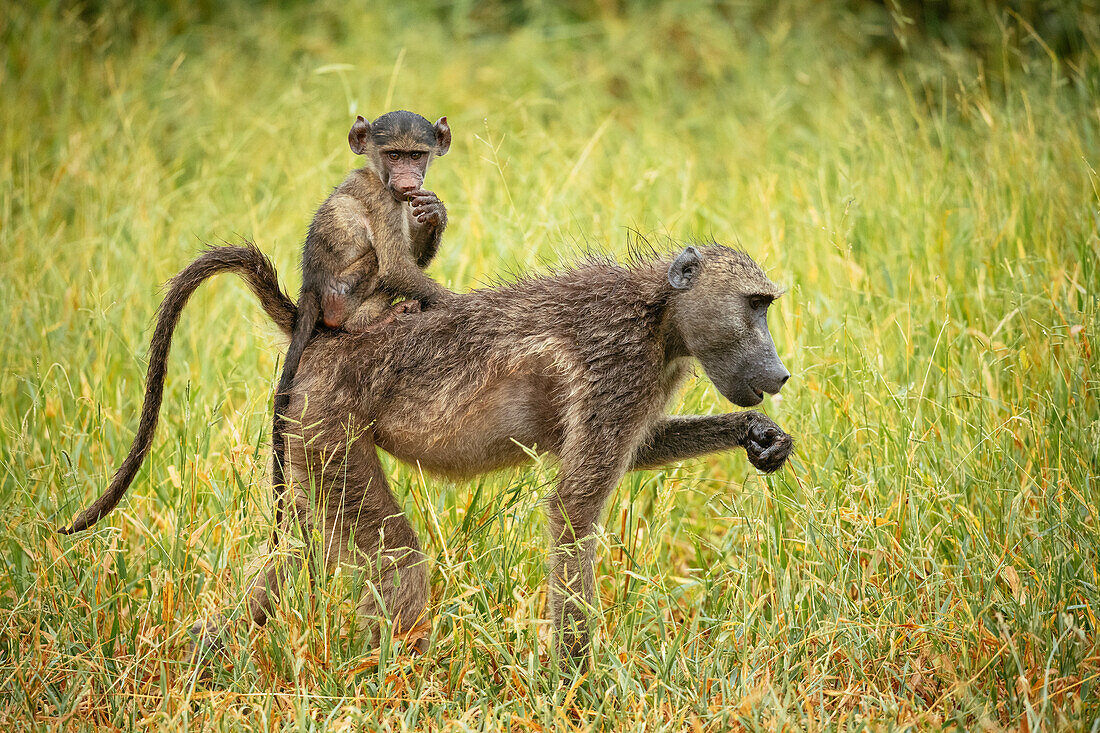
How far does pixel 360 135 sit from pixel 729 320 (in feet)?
3.96

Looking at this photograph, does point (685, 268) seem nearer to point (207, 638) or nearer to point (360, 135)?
point (360, 135)

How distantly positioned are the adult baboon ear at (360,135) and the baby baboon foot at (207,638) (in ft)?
4.59

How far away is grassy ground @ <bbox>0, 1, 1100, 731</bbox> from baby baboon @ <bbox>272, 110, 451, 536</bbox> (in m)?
0.35

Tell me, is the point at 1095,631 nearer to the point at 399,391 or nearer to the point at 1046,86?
the point at 399,391

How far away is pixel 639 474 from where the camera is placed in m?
3.54

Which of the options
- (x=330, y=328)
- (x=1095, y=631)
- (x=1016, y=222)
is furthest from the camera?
(x=1016, y=222)

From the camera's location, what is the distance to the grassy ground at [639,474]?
2.79 metres

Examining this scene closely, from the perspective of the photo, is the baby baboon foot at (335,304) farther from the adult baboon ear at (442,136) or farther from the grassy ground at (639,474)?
the adult baboon ear at (442,136)

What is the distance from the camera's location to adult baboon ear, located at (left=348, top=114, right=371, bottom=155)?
305 cm

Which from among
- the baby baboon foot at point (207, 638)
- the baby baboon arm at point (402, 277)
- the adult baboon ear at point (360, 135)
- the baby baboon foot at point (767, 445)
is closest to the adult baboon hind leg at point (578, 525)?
the baby baboon foot at point (767, 445)

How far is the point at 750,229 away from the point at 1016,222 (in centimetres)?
119

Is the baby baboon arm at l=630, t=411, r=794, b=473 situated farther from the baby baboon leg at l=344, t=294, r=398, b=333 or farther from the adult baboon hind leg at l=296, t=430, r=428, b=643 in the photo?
the baby baboon leg at l=344, t=294, r=398, b=333

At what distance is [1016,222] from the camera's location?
4.54 meters

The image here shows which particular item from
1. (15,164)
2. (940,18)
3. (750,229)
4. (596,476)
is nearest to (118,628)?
(596,476)
